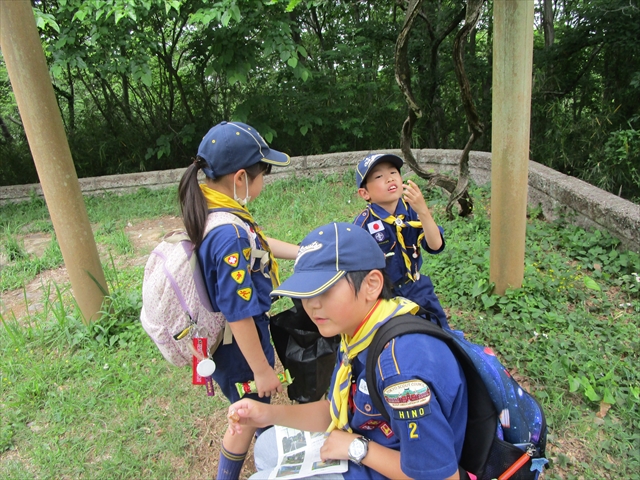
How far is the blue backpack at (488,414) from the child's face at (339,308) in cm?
9

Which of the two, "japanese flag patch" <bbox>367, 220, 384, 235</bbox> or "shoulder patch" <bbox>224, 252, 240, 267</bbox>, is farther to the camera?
"japanese flag patch" <bbox>367, 220, 384, 235</bbox>

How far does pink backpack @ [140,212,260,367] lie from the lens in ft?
5.42

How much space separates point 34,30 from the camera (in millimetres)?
2781

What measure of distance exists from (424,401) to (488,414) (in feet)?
0.77

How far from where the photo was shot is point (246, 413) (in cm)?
141

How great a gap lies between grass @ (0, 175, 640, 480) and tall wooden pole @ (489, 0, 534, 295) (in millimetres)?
242

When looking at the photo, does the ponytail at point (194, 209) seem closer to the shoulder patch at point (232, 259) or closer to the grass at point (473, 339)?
the shoulder patch at point (232, 259)

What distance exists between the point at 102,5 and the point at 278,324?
4212 mm

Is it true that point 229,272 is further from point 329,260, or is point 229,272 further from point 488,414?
point 488,414

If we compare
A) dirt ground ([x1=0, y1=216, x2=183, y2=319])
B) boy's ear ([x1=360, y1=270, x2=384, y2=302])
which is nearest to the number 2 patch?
boy's ear ([x1=360, y1=270, x2=384, y2=302])

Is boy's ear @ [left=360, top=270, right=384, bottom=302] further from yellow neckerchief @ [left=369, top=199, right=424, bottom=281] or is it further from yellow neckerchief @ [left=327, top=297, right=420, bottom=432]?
yellow neckerchief @ [left=369, top=199, right=424, bottom=281]

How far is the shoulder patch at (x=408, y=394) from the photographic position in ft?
3.68

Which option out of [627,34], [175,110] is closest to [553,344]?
[627,34]

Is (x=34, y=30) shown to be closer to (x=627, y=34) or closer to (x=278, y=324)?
(x=278, y=324)
